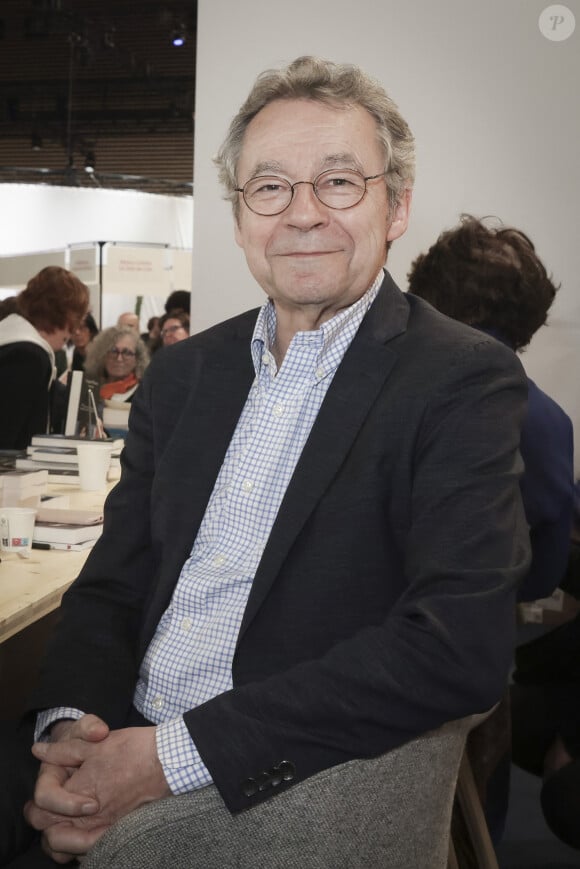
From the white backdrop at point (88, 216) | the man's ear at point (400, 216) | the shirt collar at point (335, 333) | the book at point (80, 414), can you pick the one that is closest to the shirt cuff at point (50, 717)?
the shirt collar at point (335, 333)

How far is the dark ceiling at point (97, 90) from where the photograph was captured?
39.7 ft

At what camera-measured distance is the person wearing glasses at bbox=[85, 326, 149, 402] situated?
618 centimetres

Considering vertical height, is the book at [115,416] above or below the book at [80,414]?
below

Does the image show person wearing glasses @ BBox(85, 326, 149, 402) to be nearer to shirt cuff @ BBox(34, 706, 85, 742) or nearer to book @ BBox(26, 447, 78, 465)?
book @ BBox(26, 447, 78, 465)

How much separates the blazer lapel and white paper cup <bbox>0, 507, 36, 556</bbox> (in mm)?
992

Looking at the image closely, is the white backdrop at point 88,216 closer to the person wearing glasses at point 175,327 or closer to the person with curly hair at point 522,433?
the person wearing glasses at point 175,327

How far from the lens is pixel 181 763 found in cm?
134

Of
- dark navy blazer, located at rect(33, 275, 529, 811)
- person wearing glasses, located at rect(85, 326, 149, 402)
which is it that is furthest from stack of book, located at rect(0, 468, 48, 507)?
person wearing glasses, located at rect(85, 326, 149, 402)

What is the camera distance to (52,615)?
312cm

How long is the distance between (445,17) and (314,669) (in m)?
2.80

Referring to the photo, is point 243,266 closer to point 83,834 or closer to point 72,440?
point 72,440

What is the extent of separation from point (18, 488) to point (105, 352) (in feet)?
12.1

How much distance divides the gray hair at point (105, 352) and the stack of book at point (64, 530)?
3798 mm

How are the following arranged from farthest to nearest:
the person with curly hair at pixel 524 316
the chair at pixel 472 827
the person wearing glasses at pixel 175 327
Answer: the person wearing glasses at pixel 175 327
the person with curly hair at pixel 524 316
the chair at pixel 472 827
